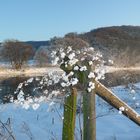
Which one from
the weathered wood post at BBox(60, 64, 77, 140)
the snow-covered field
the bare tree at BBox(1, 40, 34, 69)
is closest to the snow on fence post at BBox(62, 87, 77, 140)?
the weathered wood post at BBox(60, 64, 77, 140)

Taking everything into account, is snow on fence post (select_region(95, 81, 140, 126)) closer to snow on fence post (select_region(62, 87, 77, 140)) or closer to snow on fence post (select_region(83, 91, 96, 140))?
snow on fence post (select_region(83, 91, 96, 140))

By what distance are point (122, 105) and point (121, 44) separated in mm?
77702

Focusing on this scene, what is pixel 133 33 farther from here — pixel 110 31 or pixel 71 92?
pixel 71 92

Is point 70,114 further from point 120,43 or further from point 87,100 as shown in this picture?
point 120,43

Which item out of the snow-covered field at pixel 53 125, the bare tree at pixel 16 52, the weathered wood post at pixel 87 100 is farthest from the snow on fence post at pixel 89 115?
the bare tree at pixel 16 52

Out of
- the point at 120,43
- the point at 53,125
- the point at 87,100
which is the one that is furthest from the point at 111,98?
the point at 120,43

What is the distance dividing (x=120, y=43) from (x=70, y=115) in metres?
78.9

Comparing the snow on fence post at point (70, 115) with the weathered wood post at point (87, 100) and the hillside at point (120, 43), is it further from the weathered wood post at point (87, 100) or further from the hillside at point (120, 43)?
the hillside at point (120, 43)

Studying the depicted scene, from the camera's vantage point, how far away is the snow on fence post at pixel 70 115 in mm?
3268

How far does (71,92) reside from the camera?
129 inches

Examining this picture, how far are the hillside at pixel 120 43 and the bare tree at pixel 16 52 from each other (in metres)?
11.6

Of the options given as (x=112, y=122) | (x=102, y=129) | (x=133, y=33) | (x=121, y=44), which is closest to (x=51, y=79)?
(x=102, y=129)

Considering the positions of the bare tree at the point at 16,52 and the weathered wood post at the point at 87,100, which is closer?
the weathered wood post at the point at 87,100

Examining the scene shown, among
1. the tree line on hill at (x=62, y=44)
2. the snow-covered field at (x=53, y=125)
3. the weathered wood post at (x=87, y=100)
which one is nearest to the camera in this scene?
the weathered wood post at (x=87, y=100)
